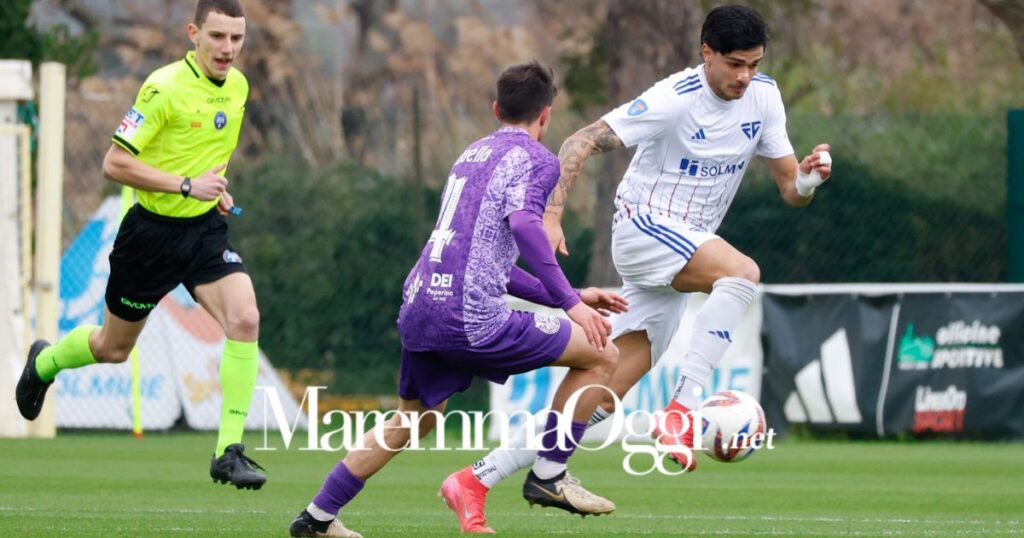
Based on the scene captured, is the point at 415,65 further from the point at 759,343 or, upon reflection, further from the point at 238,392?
the point at 238,392

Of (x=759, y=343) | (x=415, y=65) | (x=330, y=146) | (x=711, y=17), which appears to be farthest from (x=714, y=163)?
(x=415, y=65)

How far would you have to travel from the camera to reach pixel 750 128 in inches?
340

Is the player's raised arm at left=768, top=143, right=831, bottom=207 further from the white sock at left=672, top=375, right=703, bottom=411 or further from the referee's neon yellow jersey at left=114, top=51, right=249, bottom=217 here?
the referee's neon yellow jersey at left=114, top=51, right=249, bottom=217

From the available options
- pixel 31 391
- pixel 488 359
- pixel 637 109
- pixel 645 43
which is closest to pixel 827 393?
pixel 645 43

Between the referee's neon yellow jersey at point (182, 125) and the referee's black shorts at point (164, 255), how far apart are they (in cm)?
7

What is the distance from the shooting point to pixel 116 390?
15617mm

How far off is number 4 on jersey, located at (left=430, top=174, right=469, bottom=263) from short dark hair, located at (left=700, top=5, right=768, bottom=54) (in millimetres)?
1766

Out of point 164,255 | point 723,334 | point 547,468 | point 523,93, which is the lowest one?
point 547,468

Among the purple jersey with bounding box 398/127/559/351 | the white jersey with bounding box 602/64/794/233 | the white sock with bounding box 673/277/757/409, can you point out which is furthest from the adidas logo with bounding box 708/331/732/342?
the purple jersey with bounding box 398/127/559/351

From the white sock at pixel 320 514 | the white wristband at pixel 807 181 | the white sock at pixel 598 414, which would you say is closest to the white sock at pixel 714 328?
the white sock at pixel 598 414

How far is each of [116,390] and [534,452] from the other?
855 centimetres

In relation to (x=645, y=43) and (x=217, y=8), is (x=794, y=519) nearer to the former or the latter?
(x=217, y=8)

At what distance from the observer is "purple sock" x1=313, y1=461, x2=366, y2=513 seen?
716 cm

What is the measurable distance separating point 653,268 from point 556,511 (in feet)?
5.70
